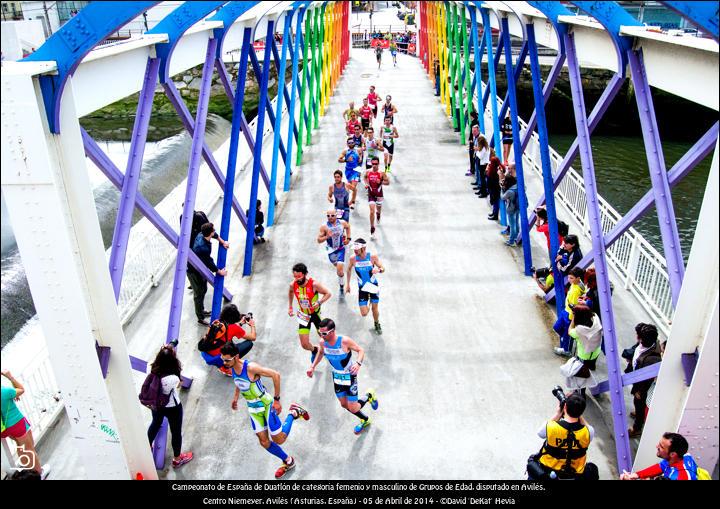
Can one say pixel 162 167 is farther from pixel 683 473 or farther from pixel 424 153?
pixel 683 473

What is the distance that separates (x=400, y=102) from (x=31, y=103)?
21.2 metres

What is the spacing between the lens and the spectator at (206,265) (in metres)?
8.21

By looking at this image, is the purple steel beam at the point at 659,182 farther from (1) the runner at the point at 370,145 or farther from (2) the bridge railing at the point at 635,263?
(1) the runner at the point at 370,145

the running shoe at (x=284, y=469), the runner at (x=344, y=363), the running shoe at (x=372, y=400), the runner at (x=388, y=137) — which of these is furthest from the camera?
the runner at (x=388, y=137)

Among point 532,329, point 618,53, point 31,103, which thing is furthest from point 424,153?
point 31,103

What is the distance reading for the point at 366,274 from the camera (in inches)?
316

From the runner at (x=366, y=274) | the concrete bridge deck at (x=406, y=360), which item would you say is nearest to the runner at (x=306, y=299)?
the concrete bridge deck at (x=406, y=360)

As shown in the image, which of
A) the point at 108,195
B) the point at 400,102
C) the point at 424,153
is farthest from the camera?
the point at 400,102

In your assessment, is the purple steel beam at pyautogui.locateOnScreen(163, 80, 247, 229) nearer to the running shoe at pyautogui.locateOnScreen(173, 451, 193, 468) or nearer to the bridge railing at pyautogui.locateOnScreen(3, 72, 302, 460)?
the bridge railing at pyautogui.locateOnScreen(3, 72, 302, 460)

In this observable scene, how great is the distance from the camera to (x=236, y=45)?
10797 mm

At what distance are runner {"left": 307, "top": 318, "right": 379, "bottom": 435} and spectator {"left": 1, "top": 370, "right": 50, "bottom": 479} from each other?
2723mm

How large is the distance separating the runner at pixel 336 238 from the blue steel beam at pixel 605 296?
3.56 meters

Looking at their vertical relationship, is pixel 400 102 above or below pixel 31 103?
below

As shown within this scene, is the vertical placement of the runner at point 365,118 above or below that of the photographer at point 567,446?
above
